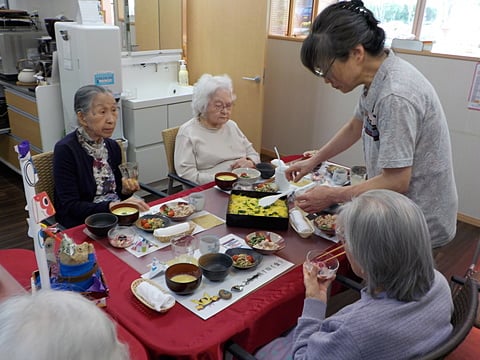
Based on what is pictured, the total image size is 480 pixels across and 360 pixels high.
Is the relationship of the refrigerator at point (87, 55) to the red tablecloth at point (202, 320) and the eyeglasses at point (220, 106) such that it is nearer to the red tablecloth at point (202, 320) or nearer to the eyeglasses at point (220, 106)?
the eyeglasses at point (220, 106)

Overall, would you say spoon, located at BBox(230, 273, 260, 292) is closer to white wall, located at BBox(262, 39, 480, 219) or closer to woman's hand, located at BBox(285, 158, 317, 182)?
woman's hand, located at BBox(285, 158, 317, 182)

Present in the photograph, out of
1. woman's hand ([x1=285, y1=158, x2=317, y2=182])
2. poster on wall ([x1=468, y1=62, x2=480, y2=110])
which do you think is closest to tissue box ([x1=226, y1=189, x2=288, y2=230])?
woman's hand ([x1=285, y1=158, x2=317, y2=182])

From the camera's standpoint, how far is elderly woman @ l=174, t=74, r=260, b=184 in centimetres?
244

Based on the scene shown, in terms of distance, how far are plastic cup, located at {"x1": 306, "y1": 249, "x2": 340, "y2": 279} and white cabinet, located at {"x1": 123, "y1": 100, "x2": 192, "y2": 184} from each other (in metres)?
2.26

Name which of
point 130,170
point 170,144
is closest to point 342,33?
point 130,170

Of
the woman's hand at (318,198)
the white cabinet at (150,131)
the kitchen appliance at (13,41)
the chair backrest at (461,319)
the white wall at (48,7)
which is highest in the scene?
the white wall at (48,7)

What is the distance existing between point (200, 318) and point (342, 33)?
1021mm

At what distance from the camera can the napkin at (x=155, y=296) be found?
49.5 inches

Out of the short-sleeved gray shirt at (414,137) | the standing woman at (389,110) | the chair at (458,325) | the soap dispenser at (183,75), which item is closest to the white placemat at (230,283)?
the chair at (458,325)

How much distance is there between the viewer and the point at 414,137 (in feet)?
4.75

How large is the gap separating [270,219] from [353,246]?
0.65 meters

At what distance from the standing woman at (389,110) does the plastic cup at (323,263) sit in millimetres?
244

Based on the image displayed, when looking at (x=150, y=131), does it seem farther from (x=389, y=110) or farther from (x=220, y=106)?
(x=389, y=110)

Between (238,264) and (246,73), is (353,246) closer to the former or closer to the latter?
(238,264)
